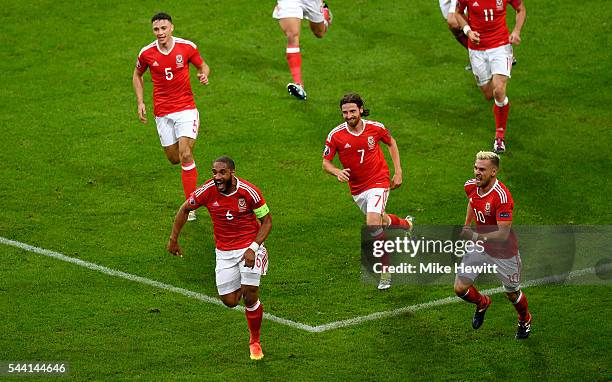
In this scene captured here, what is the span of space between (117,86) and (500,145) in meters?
6.74

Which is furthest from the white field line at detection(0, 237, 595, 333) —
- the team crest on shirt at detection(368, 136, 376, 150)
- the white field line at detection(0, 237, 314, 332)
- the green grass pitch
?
the team crest on shirt at detection(368, 136, 376, 150)

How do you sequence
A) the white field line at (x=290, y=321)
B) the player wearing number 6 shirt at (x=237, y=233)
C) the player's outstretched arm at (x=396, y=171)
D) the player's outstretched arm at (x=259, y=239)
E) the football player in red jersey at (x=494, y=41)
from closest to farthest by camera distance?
the player's outstretched arm at (x=259, y=239) → the player wearing number 6 shirt at (x=237, y=233) → the white field line at (x=290, y=321) → the player's outstretched arm at (x=396, y=171) → the football player in red jersey at (x=494, y=41)

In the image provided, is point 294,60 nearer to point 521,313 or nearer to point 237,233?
point 237,233

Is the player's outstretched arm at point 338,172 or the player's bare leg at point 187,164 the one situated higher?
the player's outstretched arm at point 338,172

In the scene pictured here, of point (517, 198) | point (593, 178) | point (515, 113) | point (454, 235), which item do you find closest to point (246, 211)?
point (454, 235)

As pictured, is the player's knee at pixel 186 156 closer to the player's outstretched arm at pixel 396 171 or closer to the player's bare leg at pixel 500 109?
the player's outstretched arm at pixel 396 171

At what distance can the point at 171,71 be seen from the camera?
15.8 meters

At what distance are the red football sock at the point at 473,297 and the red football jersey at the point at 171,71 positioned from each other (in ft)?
16.8

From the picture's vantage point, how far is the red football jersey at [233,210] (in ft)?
40.9

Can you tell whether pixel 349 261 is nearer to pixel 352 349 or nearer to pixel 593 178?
pixel 352 349

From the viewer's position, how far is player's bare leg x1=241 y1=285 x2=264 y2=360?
1251 centimetres

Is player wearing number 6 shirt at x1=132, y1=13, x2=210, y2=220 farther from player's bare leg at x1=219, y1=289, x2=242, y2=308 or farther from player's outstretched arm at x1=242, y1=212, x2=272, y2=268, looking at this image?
player's outstretched arm at x1=242, y1=212, x2=272, y2=268

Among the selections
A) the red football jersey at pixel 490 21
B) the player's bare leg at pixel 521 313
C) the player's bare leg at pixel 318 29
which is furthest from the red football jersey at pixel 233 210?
the player's bare leg at pixel 318 29

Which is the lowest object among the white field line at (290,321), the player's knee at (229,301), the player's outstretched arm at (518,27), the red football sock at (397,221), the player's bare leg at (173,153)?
the white field line at (290,321)
